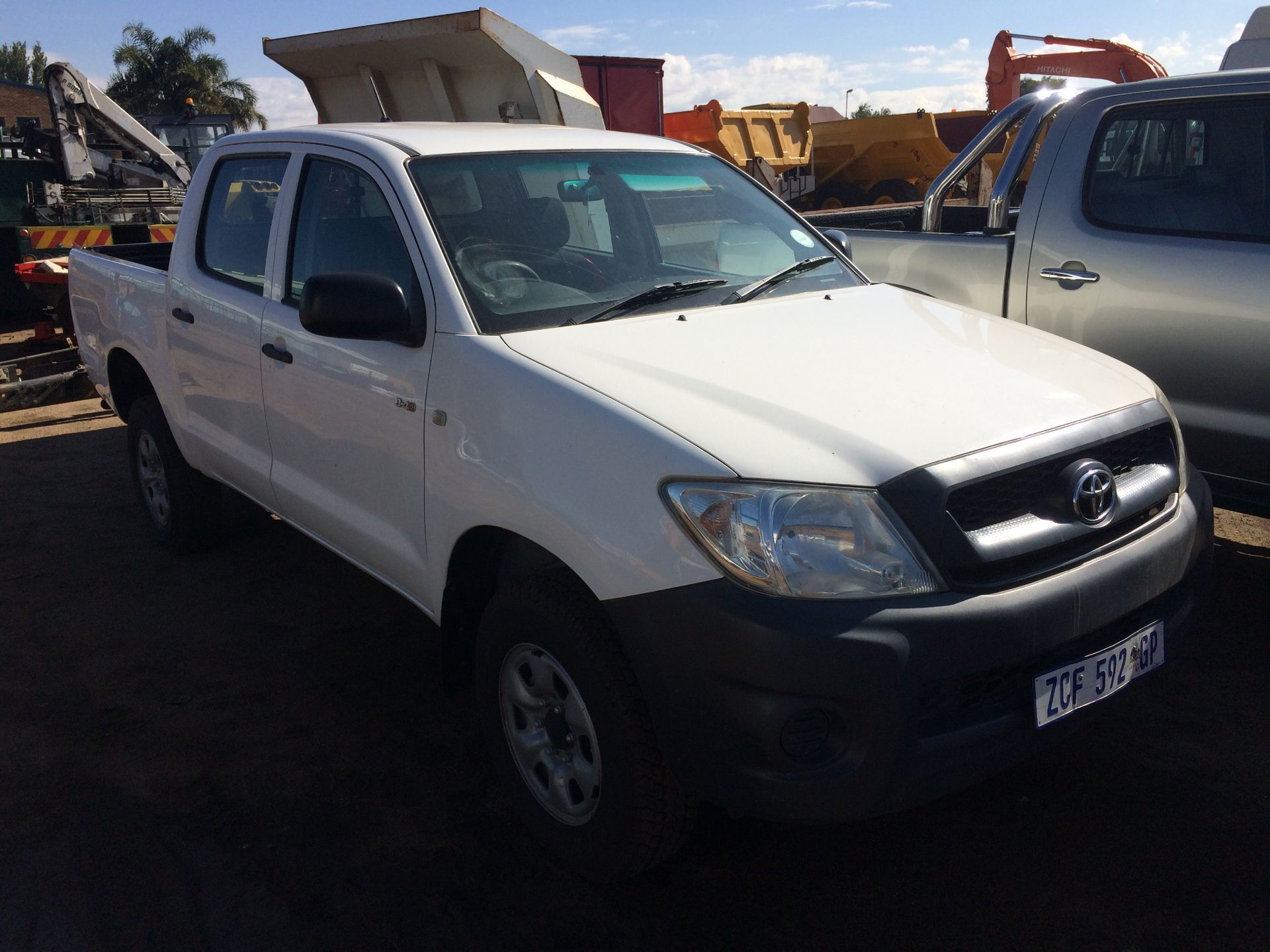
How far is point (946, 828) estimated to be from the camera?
276cm

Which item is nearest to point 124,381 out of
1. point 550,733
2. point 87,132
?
point 550,733

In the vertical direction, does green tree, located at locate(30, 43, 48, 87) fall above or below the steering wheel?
above

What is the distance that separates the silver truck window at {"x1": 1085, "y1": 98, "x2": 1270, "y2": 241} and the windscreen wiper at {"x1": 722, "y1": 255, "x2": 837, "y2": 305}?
1.28 metres

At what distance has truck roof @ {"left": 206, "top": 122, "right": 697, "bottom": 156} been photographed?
326cm

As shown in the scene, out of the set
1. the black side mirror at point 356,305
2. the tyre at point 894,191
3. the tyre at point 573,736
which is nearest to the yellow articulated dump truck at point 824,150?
the tyre at point 894,191

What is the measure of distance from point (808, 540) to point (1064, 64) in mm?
13411

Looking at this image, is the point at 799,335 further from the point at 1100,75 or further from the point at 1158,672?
the point at 1100,75

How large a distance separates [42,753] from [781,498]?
254 cm

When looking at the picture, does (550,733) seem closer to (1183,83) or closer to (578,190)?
(578,190)

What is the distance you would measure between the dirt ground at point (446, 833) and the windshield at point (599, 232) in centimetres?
139

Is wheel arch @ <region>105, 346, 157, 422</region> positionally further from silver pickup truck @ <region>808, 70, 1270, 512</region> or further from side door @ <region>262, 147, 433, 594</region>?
silver pickup truck @ <region>808, 70, 1270, 512</region>

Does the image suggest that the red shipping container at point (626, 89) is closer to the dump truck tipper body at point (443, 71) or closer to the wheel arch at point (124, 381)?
the dump truck tipper body at point (443, 71)

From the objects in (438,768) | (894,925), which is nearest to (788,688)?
(894,925)

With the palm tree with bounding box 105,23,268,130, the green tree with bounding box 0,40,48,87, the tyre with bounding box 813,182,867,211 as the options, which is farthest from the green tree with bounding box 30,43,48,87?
the tyre with bounding box 813,182,867,211
